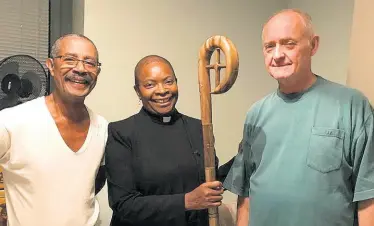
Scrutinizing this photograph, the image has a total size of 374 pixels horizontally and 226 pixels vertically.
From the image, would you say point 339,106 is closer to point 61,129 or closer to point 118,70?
point 61,129

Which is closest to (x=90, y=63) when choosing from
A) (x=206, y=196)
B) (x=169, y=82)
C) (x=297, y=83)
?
(x=169, y=82)

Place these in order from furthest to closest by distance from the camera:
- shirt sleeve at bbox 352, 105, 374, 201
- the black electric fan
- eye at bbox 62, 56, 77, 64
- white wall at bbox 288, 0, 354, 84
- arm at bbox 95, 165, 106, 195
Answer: white wall at bbox 288, 0, 354, 84
the black electric fan
arm at bbox 95, 165, 106, 195
eye at bbox 62, 56, 77, 64
shirt sleeve at bbox 352, 105, 374, 201

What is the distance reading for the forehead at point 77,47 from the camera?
1.68 m

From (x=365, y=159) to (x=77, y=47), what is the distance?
1.04 m

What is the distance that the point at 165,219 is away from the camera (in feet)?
5.28

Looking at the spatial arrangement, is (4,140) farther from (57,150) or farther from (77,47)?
(77,47)

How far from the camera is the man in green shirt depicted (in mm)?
1369

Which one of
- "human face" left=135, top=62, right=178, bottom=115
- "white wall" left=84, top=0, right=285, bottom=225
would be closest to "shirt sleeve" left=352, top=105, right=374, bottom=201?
"human face" left=135, top=62, right=178, bottom=115

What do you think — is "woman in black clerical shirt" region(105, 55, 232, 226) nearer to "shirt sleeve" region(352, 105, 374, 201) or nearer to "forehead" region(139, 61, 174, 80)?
"forehead" region(139, 61, 174, 80)

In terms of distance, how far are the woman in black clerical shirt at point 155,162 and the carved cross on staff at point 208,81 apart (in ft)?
0.32

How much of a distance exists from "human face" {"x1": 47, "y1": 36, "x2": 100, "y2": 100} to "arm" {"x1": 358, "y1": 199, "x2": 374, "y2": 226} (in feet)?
3.30

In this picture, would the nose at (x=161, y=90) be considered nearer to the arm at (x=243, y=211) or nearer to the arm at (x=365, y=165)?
the arm at (x=243, y=211)

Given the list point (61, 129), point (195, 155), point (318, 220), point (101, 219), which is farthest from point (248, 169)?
point (101, 219)

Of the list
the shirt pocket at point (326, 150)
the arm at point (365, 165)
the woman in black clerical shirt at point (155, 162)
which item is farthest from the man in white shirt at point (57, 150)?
the arm at point (365, 165)
